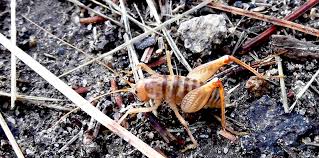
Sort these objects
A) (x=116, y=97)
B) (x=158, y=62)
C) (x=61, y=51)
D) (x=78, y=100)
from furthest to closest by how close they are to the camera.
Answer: (x=61, y=51), (x=158, y=62), (x=116, y=97), (x=78, y=100)

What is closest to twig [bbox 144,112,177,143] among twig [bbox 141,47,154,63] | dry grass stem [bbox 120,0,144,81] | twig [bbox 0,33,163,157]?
twig [bbox 0,33,163,157]

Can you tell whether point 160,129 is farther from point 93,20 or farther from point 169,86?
point 93,20

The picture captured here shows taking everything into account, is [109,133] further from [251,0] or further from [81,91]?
[251,0]

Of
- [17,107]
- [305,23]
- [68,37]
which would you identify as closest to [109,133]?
[17,107]

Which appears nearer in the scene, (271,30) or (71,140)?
(71,140)

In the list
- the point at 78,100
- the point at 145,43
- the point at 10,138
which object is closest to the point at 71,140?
the point at 78,100

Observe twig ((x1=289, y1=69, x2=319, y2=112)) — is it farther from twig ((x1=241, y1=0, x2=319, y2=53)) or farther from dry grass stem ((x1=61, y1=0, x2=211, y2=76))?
dry grass stem ((x1=61, y1=0, x2=211, y2=76))

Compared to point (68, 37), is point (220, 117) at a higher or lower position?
lower
